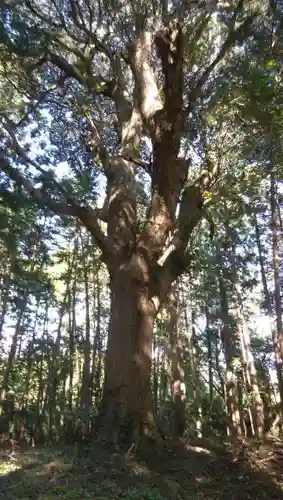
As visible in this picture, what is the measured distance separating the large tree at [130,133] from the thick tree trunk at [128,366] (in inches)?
0.5

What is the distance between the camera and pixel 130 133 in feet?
24.3

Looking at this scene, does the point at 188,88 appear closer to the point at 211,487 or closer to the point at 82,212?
the point at 82,212

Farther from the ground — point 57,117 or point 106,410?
point 57,117

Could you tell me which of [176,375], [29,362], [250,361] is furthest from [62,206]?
[29,362]

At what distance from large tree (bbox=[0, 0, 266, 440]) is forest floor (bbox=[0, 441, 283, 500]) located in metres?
0.48

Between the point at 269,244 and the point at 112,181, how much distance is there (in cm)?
790

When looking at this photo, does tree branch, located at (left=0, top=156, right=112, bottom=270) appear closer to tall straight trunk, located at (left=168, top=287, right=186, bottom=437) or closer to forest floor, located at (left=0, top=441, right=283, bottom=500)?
forest floor, located at (left=0, top=441, right=283, bottom=500)

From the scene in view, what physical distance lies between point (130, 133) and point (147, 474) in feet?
16.9

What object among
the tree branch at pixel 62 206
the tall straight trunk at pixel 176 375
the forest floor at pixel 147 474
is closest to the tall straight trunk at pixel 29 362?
the tall straight trunk at pixel 176 375

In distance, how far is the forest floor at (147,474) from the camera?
407cm

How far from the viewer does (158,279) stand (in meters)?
6.46

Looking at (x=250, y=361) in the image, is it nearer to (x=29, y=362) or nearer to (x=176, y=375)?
(x=176, y=375)

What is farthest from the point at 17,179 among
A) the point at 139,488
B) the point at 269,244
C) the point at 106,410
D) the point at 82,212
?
the point at 269,244

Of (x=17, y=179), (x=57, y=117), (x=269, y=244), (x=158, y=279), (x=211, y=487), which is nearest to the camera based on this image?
(x=211, y=487)
